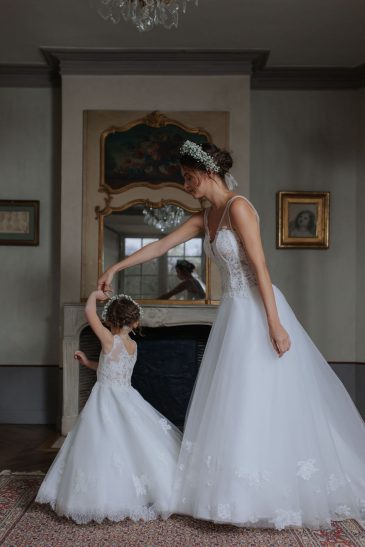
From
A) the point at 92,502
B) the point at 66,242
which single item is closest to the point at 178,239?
the point at 92,502

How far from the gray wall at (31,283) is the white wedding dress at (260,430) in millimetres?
3281

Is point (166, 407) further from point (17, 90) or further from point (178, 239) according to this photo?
point (17, 90)

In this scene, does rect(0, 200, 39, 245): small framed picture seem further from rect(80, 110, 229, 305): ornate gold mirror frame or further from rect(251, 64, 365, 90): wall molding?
rect(251, 64, 365, 90): wall molding

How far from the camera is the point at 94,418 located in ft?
10.2

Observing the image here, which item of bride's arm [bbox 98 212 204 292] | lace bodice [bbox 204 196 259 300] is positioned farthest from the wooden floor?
lace bodice [bbox 204 196 259 300]

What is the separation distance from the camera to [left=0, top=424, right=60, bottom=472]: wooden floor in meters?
4.39

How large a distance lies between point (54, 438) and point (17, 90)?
3455mm

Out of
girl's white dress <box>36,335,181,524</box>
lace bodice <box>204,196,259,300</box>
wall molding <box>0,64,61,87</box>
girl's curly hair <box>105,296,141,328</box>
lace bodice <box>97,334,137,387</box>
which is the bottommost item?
girl's white dress <box>36,335,181,524</box>

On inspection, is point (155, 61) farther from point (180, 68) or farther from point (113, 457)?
point (113, 457)

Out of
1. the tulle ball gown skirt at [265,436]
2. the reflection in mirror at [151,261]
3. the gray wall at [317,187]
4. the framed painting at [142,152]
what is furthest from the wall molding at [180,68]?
the tulle ball gown skirt at [265,436]

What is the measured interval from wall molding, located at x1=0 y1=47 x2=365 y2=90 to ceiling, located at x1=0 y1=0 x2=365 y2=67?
0.09m

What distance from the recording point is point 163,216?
227 inches

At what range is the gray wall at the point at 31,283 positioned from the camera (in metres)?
6.08

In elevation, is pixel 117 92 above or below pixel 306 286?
above
